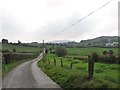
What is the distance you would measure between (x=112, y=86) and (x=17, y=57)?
82.4m

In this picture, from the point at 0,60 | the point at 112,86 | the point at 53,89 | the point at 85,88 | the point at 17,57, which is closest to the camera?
the point at 112,86

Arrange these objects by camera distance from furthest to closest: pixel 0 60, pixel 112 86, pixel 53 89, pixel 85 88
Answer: pixel 0 60, pixel 53 89, pixel 85 88, pixel 112 86

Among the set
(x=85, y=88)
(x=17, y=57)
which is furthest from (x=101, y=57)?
(x=85, y=88)

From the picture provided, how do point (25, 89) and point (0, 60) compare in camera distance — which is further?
point (0, 60)

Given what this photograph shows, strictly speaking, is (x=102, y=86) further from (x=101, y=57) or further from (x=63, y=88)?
(x=101, y=57)

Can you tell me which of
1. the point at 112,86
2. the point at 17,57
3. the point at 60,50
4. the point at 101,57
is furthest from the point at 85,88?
the point at 60,50

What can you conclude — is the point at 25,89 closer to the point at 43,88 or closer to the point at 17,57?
the point at 43,88

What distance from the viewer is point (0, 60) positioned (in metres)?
60.4

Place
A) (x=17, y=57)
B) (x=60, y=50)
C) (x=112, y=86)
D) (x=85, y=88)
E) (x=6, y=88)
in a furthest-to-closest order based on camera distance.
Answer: (x=60, y=50)
(x=17, y=57)
(x=6, y=88)
(x=85, y=88)
(x=112, y=86)

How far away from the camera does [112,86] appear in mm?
13102

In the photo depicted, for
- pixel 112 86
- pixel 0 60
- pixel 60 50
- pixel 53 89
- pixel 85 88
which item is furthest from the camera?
pixel 60 50

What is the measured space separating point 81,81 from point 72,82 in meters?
0.92

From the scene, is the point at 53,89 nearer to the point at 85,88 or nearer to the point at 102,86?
the point at 85,88

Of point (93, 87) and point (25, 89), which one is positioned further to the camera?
point (25, 89)
